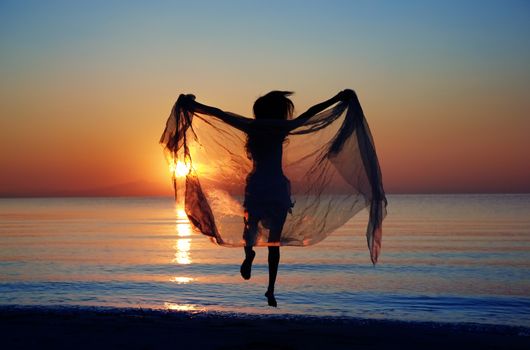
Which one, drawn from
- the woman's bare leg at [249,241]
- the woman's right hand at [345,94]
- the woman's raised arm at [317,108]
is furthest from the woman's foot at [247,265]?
the woman's right hand at [345,94]

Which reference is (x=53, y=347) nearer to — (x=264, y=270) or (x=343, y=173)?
(x=343, y=173)

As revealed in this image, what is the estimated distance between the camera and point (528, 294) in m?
14.6

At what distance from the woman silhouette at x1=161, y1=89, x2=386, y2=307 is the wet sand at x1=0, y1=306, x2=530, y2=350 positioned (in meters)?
0.86

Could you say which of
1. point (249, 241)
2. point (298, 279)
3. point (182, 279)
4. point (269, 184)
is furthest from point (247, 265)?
point (182, 279)

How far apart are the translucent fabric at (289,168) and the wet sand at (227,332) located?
1083mm

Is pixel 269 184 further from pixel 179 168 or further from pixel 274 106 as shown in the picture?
pixel 179 168

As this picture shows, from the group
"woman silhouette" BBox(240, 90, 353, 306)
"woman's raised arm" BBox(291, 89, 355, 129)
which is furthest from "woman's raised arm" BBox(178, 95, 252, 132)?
"woman's raised arm" BBox(291, 89, 355, 129)

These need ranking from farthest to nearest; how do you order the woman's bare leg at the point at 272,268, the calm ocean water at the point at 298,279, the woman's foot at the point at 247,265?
the calm ocean water at the point at 298,279 < the woman's foot at the point at 247,265 < the woman's bare leg at the point at 272,268

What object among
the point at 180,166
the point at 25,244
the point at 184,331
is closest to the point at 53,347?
the point at 184,331

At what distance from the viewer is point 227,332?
7.52 meters

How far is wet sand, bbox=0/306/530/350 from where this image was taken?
6.91 metres

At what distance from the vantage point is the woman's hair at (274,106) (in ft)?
29.1

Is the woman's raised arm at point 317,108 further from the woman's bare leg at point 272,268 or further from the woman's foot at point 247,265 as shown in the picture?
the woman's foot at point 247,265

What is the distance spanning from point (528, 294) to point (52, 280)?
11.6 m
